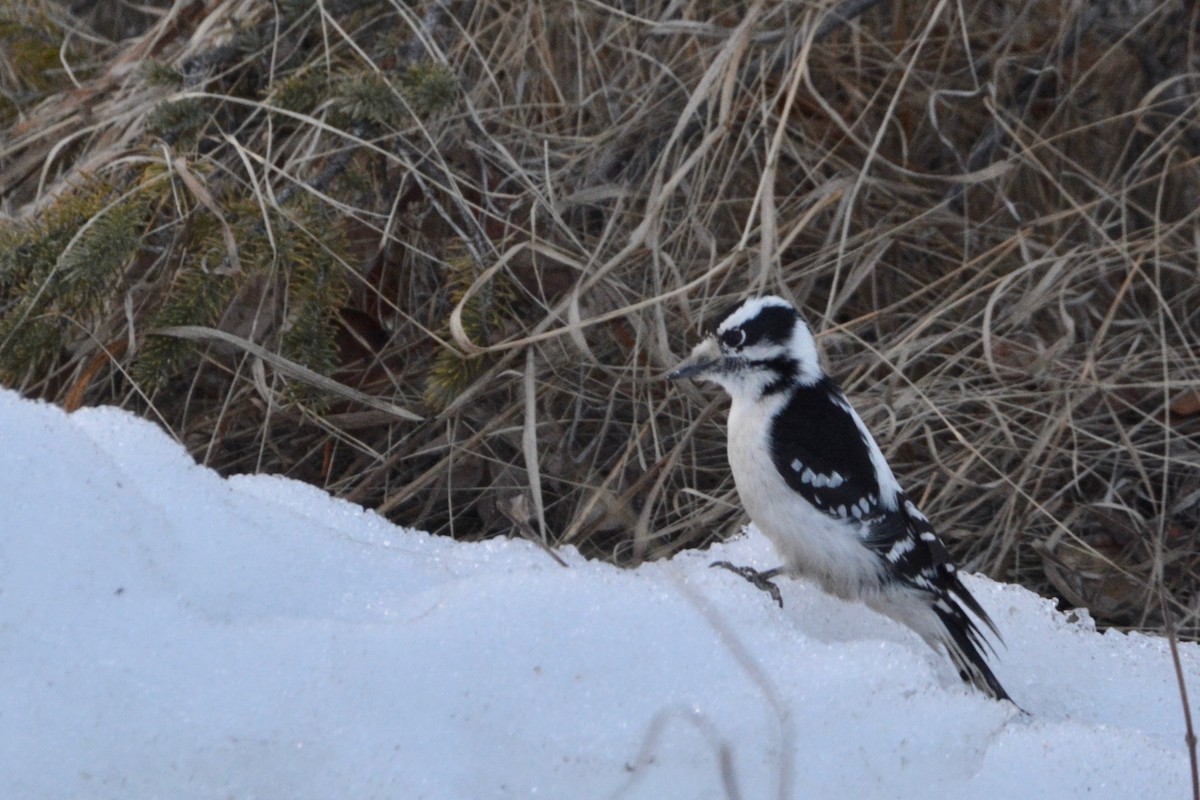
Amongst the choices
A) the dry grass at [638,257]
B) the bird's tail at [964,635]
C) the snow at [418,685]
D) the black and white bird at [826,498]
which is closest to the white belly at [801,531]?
the black and white bird at [826,498]

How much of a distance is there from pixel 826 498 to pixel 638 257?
124 cm

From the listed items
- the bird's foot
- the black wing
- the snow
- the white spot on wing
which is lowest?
the bird's foot

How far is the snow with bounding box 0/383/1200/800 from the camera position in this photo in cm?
192

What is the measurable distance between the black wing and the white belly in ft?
0.07

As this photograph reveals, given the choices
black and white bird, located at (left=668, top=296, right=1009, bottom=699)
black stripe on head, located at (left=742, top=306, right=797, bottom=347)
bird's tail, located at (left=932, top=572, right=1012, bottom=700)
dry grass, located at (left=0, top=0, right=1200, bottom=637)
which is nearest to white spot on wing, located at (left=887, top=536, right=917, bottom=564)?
black and white bird, located at (left=668, top=296, right=1009, bottom=699)

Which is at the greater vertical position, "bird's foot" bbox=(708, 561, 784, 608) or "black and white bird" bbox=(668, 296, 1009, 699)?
"black and white bird" bbox=(668, 296, 1009, 699)

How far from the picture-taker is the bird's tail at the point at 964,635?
8.45ft

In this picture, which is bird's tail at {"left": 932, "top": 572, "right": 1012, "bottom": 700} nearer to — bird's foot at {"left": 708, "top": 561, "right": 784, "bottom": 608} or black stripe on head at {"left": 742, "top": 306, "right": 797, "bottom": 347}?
bird's foot at {"left": 708, "top": 561, "right": 784, "bottom": 608}

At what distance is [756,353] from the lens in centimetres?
324

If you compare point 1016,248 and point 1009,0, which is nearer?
point 1016,248

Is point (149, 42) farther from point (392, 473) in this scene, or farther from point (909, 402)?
point (909, 402)

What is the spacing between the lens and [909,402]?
3.67 meters

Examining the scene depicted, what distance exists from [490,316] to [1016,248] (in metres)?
1.82

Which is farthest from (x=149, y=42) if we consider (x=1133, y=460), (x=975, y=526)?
(x=1133, y=460)
